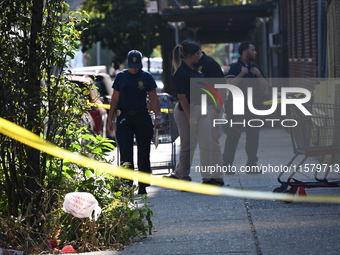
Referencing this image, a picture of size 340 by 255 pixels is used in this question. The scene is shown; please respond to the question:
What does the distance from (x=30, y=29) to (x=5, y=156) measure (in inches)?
46.6

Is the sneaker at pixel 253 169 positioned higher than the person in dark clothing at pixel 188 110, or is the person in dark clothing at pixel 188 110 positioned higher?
the person in dark clothing at pixel 188 110

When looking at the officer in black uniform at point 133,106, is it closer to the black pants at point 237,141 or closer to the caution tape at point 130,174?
the caution tape at point 130,174

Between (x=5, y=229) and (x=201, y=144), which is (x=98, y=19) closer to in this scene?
(x=201, y=144)

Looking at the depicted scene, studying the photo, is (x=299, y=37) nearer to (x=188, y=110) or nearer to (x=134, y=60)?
(x=188, y=110)

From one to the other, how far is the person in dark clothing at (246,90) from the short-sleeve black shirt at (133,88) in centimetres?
194

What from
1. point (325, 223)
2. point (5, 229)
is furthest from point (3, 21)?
point (325, 223)

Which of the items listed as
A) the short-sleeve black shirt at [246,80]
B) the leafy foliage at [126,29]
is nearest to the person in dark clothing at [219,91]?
the short-sleeve black shirt at [246,80]

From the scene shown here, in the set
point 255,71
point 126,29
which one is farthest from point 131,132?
point 126,29

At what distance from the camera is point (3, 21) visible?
7.17 m

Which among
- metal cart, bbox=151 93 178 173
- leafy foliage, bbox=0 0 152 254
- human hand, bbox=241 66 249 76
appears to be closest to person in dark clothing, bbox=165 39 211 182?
metal cart, bbox=151 93 178 173

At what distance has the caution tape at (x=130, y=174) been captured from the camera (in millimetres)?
7195

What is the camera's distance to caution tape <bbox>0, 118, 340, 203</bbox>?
7195 millimetres

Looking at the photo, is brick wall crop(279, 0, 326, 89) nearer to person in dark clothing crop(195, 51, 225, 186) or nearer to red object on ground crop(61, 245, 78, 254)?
person in dark clothing crop(195, 51, 225, 186)

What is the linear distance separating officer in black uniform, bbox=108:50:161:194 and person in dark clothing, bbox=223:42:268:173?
1.88m
